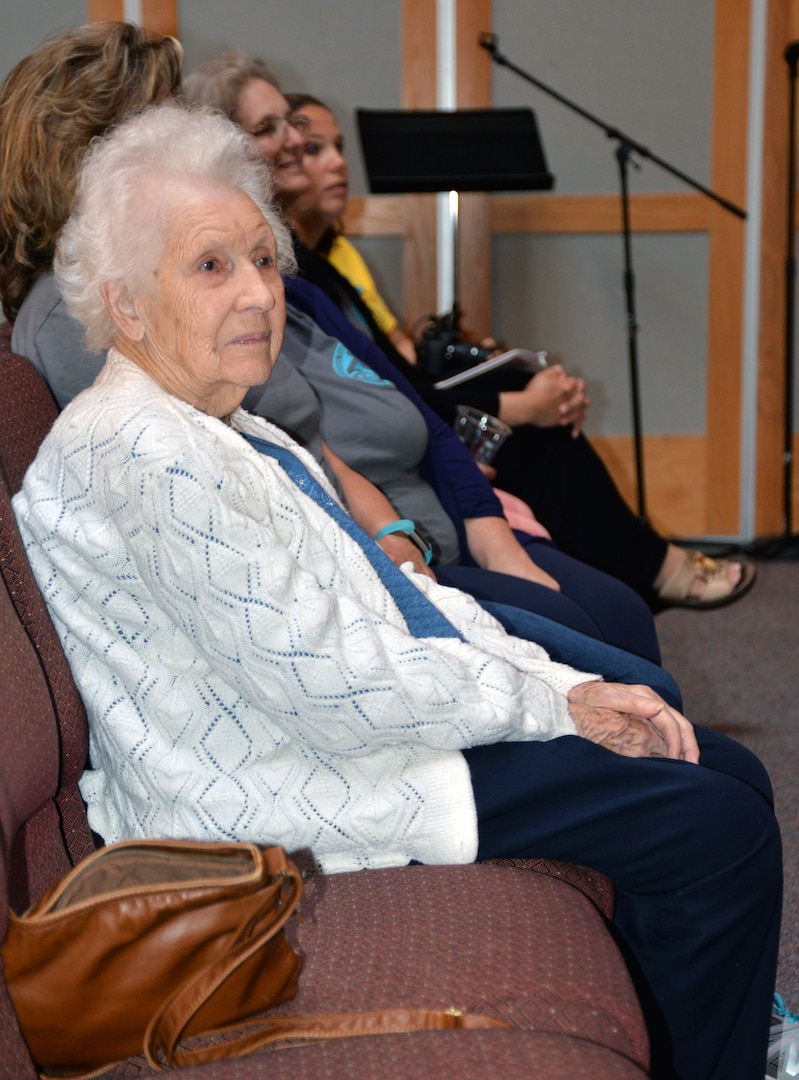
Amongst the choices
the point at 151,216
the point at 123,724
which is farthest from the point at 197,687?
the point at 151,216

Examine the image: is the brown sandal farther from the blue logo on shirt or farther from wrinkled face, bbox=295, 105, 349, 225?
wrinkled face, bbox=295, 105, 349, 225

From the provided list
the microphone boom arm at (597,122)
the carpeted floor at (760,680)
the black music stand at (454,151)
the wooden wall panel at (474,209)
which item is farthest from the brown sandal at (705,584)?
the wooden wall panel at (474,209)

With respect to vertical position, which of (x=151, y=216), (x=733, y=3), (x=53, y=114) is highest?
(x=733, y=3)

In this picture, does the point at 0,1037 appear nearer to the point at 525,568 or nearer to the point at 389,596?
A: the point at 389,596

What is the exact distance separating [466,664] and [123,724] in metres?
0.36

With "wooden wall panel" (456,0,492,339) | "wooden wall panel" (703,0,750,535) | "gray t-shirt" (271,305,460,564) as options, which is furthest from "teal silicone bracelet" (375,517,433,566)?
"wooden wall panel" (703,0,750,535)

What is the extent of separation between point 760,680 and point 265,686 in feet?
7.02

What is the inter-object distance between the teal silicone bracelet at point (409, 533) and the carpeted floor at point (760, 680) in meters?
0.82

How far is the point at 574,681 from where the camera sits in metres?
1.39

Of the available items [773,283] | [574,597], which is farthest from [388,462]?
[773,283]

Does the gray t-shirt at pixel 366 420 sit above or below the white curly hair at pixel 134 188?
below

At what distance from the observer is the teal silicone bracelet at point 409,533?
1781 millimetres

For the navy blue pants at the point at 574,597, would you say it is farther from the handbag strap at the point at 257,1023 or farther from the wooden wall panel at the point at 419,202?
the wooden wall panel at the point at 419,202

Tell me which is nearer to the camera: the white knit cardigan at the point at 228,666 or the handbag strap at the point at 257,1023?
the handbag strap at the point at 257,1023
